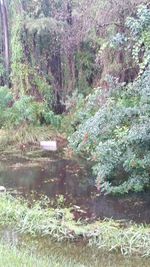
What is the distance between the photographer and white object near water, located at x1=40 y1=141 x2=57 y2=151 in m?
12.4

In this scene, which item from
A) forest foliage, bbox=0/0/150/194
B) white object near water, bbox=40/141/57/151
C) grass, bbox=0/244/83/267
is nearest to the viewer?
grass, bbox=0/244/83/267

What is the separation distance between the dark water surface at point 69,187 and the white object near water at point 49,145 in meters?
1.09

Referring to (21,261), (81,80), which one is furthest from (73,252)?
(81,80)

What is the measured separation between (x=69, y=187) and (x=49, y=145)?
400cm

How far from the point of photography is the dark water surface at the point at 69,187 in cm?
716

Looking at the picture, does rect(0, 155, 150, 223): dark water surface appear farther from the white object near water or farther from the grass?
the grass

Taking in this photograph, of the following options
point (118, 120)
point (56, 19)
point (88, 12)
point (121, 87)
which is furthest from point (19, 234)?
point (56, 19)

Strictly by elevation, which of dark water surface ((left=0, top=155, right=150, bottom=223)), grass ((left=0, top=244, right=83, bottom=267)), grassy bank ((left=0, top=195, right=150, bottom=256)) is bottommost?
dark water surface ((left=0, top=155, right=150, bottom=223))

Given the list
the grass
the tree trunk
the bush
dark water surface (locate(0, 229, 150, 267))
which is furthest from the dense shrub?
the tree trunk

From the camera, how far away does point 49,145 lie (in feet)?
41.1

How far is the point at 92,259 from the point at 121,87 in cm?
453

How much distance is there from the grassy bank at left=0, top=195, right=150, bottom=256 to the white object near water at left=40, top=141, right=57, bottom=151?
5291mm

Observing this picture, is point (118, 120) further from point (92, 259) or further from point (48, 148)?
point (48, 148)

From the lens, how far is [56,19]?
1440 cm
